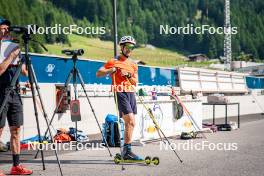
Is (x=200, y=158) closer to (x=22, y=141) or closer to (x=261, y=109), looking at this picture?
(x=22, y=141)

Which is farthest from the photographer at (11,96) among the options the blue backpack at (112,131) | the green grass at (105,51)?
the green grass at (105,51)

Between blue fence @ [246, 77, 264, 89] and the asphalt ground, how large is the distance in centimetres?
2623

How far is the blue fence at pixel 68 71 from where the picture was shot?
13492 mm

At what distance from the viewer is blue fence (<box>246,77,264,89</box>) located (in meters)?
36.2

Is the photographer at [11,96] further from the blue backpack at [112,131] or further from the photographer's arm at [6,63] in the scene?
the blue backpack at [112,131]

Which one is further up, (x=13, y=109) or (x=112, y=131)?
(x=13, y=109)

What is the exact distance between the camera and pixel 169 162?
786 centimetres

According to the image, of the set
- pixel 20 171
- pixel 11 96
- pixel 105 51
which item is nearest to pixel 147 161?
pixel 20 171

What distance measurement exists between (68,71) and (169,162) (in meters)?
7.95

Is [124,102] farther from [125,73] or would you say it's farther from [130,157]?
[130,157]

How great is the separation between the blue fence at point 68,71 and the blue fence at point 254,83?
1521 centimetres

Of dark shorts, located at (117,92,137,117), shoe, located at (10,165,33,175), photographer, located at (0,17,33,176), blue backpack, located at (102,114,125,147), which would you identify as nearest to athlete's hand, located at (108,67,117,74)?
dark shorts, located at (117,92,137,117)

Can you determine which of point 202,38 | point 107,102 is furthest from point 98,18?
point 107,102

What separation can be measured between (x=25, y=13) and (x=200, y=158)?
381 ft
